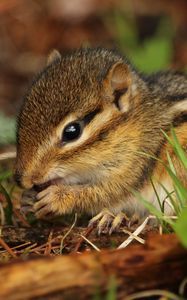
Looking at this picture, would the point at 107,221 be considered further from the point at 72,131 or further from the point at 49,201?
the point at 72,131

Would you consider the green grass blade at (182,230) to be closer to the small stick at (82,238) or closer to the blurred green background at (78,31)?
the small stick at (82,238)

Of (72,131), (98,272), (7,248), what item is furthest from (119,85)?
(98,272)

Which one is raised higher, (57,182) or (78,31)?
(78,31)

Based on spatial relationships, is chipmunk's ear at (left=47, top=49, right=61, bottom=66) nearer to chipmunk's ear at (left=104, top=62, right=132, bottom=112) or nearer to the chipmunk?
the chipmunk

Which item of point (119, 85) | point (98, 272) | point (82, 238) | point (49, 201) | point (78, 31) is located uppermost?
point (78, 31)

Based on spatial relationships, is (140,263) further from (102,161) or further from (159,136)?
(159,136)

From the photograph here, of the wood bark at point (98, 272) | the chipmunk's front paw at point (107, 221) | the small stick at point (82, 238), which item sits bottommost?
the wood bark at point (98, 272)

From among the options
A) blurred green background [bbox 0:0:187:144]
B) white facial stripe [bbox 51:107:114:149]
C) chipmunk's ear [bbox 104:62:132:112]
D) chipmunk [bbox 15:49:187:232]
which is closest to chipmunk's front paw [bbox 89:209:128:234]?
chipmunk [bbox 15:49:187:232]

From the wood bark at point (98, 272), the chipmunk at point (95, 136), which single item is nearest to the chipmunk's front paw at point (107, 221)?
the chipmunk at point (95, 136)
